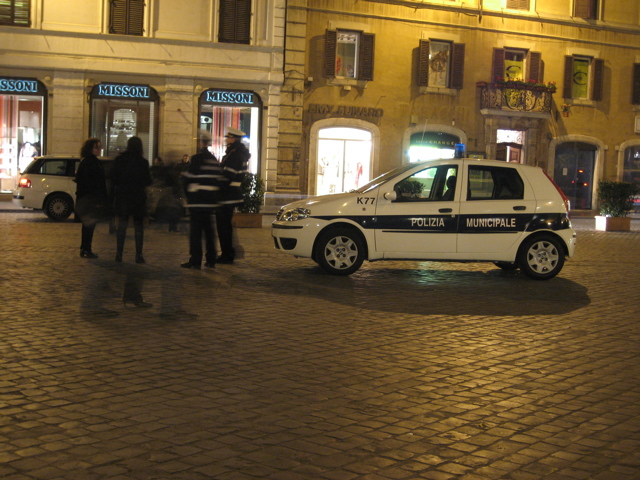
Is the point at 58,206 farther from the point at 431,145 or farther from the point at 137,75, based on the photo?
the point at 431,145

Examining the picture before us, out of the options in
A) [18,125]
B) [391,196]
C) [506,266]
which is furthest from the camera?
[18,125]

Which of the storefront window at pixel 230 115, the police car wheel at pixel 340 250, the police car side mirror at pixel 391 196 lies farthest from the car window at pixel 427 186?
the storefront window at pixel 230 115

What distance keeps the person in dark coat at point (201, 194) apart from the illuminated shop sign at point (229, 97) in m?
17.9

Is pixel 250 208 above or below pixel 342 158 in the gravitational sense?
below

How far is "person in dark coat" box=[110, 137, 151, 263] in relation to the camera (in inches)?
448

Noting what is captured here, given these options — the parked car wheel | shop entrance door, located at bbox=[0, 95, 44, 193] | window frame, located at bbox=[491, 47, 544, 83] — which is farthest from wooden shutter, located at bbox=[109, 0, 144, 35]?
window frame, located at bbox=[491, 47, 544, 83]

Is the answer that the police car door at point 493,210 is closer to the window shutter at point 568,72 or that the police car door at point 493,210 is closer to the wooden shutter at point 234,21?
the wooden shutter at point 234,21

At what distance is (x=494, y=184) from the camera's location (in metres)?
12.5

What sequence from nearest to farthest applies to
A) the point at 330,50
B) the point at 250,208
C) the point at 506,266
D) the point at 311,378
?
1. the point at 311,378
2. the point at 506,266
3. the point at 250,208
4. the point at 330,50

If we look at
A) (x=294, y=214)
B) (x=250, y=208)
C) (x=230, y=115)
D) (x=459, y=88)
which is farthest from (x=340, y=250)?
(x=459, y=88)

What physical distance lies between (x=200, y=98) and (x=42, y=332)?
22.4 metres

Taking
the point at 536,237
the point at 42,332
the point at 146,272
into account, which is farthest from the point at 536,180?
the point at 42,332

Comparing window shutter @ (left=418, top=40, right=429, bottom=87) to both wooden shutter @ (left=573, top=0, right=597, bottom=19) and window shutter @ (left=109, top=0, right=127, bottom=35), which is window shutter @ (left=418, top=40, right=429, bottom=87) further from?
window shutter @ (left=109, top=0, right=127, bottom=35)

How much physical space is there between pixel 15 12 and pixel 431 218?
A: 2035cm
